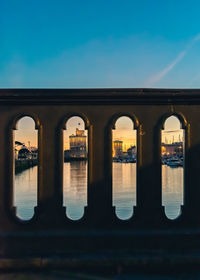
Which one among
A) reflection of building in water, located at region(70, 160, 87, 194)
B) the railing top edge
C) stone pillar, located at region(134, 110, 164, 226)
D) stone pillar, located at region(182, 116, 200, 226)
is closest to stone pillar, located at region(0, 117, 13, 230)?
the railing top edge

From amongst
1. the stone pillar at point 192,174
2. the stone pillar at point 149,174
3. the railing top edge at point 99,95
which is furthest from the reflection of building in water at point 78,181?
the railing top edge at point 99,95

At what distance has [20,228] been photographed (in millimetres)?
5340

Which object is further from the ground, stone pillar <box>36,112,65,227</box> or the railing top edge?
the railing top edge

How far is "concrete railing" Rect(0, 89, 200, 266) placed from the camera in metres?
5.25

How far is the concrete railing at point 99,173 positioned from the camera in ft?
17.2

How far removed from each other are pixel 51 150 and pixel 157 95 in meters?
2.70

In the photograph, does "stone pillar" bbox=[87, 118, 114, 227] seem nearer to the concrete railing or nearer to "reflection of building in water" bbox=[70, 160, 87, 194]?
the concrete railing

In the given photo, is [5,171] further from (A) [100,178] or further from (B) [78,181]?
(B) [78,181]

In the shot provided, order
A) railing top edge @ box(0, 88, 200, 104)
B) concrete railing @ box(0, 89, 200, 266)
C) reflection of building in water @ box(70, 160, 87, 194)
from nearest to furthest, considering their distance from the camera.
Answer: concrete railing @ box(0, 89, 200, 266) < railing top edge @ box(0, 88, 200, 104) < reflection of building in water @ box(70, 160, 87, 194)

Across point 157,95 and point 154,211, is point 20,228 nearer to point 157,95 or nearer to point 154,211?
point 154,211

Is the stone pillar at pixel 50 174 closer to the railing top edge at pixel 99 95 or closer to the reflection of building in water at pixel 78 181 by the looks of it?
the railing top edge at pixel 99 95

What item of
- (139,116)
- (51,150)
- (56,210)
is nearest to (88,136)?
(51,150)

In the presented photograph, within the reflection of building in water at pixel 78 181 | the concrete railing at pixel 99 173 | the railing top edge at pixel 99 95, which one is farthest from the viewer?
the reflection of building in water at pixel 78 181

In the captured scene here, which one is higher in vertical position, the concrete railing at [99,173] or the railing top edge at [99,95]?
the railing top edge at [99,95]
